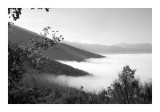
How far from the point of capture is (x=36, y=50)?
10.6 metres

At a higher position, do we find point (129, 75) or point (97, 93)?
point (129, 75)

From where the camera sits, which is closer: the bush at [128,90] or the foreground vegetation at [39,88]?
the foreground vegetation at [39,88]

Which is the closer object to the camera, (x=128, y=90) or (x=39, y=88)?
(x=39, y=88)

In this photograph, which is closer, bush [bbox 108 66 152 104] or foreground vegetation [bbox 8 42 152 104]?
foreground vegetation [bbox 8 42 152 104]

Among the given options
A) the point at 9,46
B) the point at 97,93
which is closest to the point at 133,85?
the point at 97,93

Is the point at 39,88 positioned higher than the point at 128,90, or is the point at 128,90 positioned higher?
Result: the point at 39,88
